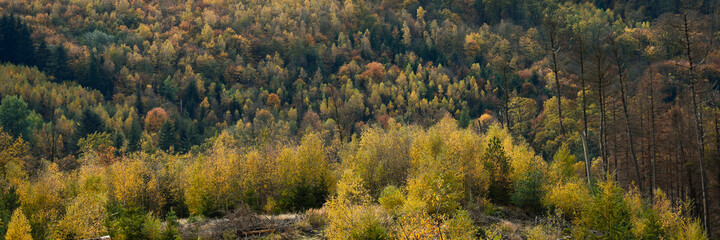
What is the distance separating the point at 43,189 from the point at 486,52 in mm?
158992

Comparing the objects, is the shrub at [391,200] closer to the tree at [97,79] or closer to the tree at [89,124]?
the tree at [89,124]

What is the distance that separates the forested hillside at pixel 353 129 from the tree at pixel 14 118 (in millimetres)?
360

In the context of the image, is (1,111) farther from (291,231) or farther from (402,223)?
(402,223)

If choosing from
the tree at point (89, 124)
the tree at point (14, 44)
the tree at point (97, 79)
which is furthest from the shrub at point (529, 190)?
the tree at point (14, 44)

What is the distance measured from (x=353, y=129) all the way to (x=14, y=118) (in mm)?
69758

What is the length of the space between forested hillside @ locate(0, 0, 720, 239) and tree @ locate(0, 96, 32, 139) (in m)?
0.36

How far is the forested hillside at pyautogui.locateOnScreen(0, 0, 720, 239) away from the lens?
25.6 meters

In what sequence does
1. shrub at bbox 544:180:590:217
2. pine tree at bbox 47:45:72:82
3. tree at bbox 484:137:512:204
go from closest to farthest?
shrub at bbox 544:180:590:217, tree at bbox 484:137:512:204, pine tree at bbox 47:45:72:82

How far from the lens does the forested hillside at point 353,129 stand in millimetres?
25609

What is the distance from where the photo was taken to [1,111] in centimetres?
8956

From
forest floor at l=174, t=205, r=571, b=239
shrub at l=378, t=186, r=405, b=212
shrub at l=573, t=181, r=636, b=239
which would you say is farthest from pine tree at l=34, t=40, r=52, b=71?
shrub at l=573, t=181, r=636, b=239

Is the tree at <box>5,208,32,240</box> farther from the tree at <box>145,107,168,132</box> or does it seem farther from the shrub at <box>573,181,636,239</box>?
the tree at <box>145,107,168,132</box>

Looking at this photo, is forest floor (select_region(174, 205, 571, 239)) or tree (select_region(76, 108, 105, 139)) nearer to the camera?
Result: forest floor (select_region(174, 205, 571, 239))

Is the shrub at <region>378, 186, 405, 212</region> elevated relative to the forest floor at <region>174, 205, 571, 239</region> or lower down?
elevated
